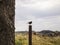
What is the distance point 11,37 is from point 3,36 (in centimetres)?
12

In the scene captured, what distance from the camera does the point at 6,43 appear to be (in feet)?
8.98

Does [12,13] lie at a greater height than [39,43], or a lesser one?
greater

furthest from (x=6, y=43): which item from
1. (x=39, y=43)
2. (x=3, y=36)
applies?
(x=39, y=43)

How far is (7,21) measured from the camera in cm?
274

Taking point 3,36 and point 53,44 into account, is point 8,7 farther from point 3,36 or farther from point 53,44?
point 53,44

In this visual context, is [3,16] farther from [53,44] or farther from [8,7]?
[53,44]

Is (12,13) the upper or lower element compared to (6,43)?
upper

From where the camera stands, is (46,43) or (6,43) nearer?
(6,43)

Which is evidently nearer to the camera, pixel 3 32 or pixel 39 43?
pixel 3 32

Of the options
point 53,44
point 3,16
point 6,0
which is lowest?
point 53,44

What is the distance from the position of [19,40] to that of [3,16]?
11894mm

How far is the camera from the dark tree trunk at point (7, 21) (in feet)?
8.86

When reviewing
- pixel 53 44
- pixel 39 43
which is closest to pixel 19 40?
pixel 39 43

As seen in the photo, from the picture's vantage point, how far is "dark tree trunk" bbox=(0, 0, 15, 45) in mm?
2699
